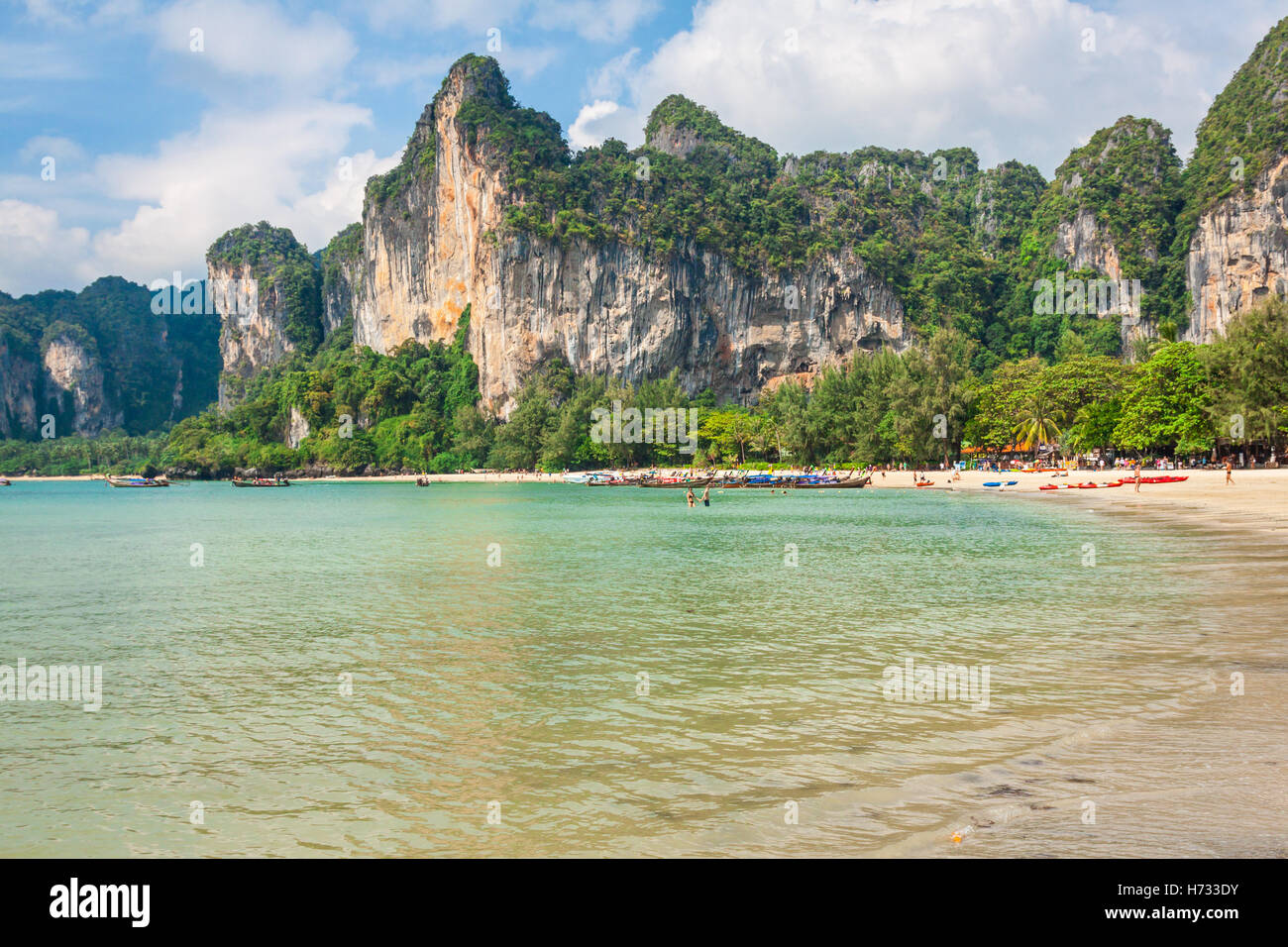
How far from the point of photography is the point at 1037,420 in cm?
7931

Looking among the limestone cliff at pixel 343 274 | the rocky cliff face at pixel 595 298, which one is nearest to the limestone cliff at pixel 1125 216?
the rocky cliff face at pixel 595 298

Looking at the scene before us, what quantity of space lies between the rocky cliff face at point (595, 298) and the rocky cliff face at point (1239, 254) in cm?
4385

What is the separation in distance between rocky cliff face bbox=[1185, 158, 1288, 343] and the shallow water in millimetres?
109829

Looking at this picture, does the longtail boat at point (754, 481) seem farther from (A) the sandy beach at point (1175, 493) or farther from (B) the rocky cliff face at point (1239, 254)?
(B) the rocky cliff face at point (1239, 254)

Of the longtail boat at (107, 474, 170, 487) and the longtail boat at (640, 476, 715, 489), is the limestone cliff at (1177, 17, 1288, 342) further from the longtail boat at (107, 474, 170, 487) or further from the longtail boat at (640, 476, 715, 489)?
the longtail boat at (107, 474, 170, 487)

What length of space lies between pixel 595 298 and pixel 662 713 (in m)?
132

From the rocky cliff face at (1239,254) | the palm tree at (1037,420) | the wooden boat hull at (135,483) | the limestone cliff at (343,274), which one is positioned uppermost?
the limestone cliff at (343,274)

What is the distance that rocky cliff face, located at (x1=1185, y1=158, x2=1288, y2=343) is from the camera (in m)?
110

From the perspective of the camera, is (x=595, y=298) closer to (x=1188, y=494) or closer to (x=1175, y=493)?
(x=1175, y=493)

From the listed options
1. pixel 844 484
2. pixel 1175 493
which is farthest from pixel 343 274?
pixel 1175 493

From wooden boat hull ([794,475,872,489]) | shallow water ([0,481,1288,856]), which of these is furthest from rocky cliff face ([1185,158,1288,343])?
shallow water ([0,481,1288,856])

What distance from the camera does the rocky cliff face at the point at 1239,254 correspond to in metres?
110
